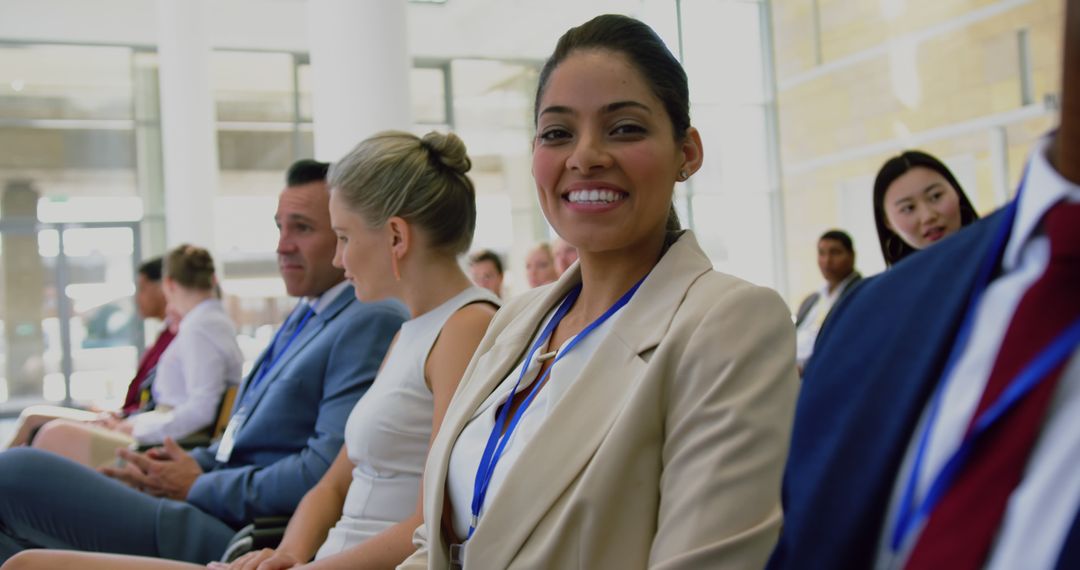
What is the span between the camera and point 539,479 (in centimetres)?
156

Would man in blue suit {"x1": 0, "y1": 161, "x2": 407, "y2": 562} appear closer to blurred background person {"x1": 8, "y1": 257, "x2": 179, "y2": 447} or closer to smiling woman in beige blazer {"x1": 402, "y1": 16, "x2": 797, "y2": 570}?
smiling woman in beige blazer {"x1": 402, "y1": 16, "x2": 797, "y2": 570}

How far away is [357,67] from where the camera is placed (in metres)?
5.61

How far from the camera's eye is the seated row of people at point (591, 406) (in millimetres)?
924

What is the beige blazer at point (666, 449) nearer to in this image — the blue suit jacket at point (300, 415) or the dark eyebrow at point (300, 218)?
the blue suit jacket at point (300, 415)

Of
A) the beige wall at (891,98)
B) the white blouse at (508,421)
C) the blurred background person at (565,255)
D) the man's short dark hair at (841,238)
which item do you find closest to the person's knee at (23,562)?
the white blouse at (508,421)

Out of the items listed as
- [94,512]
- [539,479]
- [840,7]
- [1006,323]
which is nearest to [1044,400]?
[1006,323]

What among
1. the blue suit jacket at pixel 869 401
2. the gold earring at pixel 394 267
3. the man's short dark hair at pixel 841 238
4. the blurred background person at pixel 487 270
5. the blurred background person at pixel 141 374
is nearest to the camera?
the blue suit jacket at pixel 869 401

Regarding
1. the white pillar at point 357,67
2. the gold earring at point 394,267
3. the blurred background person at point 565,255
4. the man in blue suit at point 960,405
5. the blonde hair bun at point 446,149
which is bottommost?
the man in blue suit at point 960,405

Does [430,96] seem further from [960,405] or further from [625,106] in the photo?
[960,405]

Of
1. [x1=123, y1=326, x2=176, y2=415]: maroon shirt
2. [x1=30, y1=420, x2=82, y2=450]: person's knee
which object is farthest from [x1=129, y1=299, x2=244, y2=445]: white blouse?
[x1=123, y1=326, x2=176, y2=415]: maroon shirt

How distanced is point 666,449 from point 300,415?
1623 mm

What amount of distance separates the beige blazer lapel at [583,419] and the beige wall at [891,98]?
993 centimetres

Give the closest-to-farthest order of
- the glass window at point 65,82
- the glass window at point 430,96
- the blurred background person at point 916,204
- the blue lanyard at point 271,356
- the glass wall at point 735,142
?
1. the blue lanyard at point 271,356
2. the blurred background person at point 916,204
3. the glass window at point 65,82
4. the glass window at point 430,96
5. the glass wall at point 735,142

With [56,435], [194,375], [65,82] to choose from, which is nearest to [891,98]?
[65,82]
